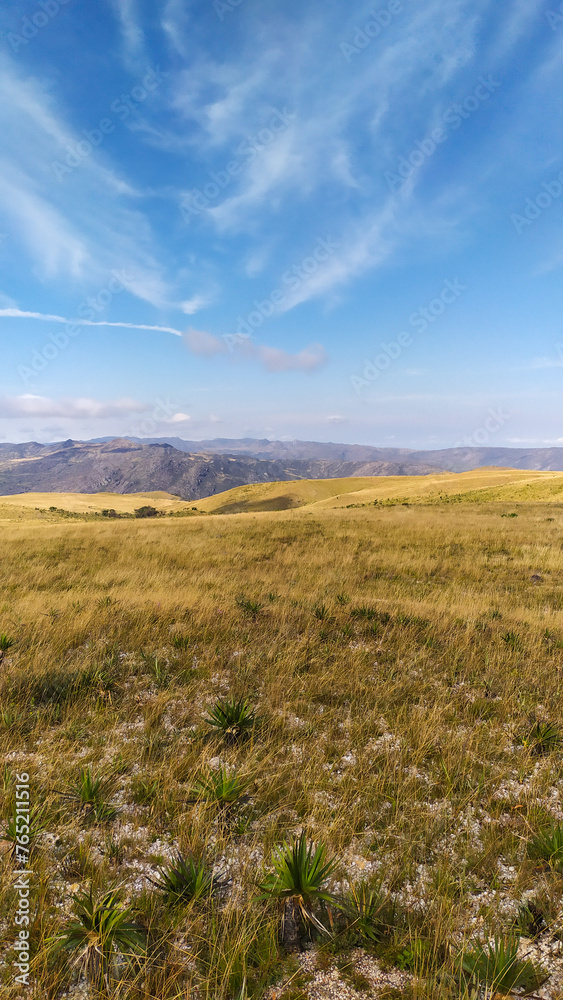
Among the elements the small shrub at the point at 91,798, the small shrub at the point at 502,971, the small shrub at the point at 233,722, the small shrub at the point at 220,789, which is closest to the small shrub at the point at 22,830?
the small shrub at the point at 91,798

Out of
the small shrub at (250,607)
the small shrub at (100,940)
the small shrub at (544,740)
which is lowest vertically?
the small shrub at (544,740)

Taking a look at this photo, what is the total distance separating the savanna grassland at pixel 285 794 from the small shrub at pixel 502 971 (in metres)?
0.01

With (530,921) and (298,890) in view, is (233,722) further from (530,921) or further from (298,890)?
(530,921)

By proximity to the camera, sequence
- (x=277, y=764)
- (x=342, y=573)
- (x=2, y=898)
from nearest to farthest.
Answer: (x=2, y=898) → (x=277, y=764) → (x=342, y=573)

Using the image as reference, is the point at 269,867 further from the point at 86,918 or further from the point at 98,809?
the point at 98,809

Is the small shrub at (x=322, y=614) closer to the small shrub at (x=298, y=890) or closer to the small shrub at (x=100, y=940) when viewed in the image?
the small shrub at (x=298, y=890)

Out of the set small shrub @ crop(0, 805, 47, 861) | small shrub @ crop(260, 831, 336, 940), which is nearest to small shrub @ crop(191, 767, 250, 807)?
small shrub @ crop(260, 831, 336, 940)

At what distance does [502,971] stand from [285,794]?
1746 mm

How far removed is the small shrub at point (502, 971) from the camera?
6.10ft

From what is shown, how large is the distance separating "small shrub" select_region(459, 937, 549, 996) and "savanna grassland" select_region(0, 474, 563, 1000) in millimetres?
13

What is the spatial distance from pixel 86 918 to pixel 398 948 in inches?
67.8

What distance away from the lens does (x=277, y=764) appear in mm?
3533

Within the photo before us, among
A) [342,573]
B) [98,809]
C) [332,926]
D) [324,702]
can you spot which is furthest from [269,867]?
[342,573]

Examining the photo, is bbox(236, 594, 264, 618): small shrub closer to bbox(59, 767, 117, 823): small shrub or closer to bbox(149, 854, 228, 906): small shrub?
bbox(59, 767, 117, 823): small shrub
